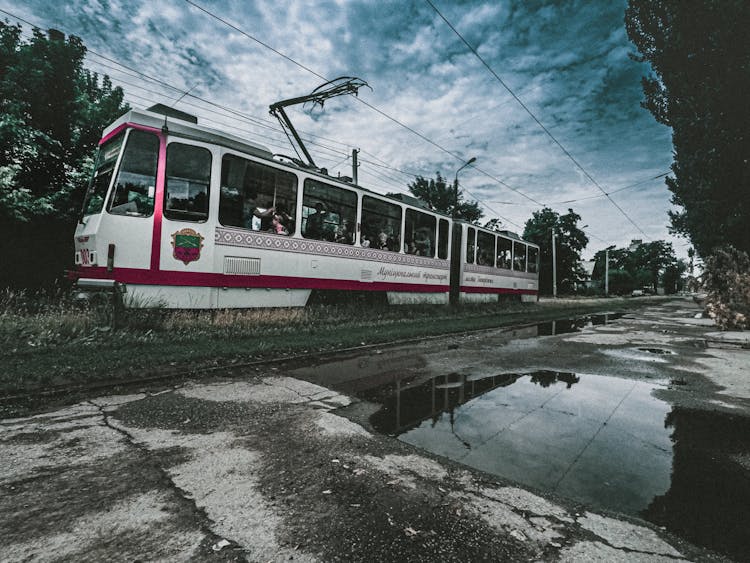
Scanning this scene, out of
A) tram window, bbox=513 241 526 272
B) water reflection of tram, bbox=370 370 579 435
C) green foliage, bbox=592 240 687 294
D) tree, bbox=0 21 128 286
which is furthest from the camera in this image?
green foliage, bbox=592 240 687 294

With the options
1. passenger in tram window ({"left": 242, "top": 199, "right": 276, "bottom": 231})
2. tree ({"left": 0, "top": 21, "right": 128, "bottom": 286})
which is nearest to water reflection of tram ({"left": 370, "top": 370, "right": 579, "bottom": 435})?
passenger in tram window ({"left": 242, "top": 199, "right": 276, "bottom": 231})

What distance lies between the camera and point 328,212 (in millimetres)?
9359

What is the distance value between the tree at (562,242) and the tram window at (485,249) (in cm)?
2284

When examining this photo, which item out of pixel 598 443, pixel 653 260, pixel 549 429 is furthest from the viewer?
pixel 653 260

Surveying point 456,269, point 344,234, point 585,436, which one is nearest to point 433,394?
point 585,436

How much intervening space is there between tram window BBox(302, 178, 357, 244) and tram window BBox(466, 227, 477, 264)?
656 cm

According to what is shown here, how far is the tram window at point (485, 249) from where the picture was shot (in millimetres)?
15755

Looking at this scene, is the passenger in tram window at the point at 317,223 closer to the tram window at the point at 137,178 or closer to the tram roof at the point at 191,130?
the tram roof at the point at 191,130

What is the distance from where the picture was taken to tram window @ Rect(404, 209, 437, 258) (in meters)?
12.1

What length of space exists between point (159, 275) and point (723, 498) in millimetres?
7635

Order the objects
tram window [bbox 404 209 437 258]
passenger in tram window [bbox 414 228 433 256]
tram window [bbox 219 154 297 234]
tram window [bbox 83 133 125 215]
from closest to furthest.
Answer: tram window [bbox 83 133 125 215] → tram window [bbox 219 154 297 234] → tram window [bbox 404 209 437 258] → passenger in tram window [bbox 414 228 433 256]

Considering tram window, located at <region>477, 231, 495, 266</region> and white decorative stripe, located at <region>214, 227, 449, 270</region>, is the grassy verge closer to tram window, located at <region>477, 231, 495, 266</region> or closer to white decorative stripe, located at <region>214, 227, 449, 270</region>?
white decorative stripe, located at <region>214, 227, 449, 270</region>

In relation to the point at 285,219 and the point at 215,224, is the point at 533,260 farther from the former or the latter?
the point at 215,224

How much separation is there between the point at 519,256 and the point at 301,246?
45.1ft
